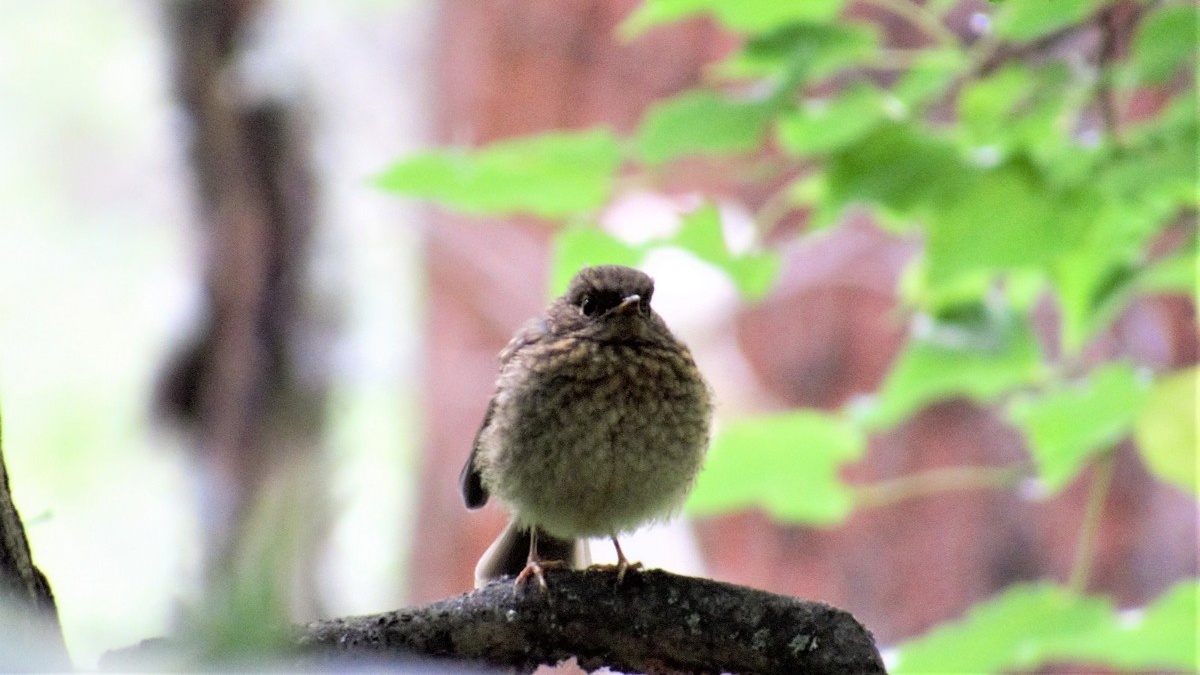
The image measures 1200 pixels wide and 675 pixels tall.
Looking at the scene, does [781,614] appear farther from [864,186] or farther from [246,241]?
[246,241]

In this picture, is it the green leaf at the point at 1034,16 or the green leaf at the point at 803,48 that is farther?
the green leaf at the point at 803,48

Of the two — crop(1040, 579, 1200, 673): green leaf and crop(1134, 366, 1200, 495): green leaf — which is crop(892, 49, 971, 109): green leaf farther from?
crop(1040, 579, 1200, 673): green leaf

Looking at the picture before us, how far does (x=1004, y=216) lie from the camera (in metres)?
3.04

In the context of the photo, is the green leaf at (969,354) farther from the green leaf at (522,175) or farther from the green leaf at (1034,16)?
the green leaf at (522,175)

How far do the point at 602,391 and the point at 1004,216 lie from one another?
40.4 inches

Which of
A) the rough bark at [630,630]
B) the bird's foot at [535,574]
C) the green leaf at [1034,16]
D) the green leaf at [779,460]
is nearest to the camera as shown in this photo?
the rough bark at [630,630]

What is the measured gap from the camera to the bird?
Answer: 324 cm

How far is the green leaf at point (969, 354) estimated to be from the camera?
140 inches

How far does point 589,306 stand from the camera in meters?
3.53

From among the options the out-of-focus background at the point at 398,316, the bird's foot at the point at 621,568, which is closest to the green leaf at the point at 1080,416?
the out-of-focus background at the point at 398,316

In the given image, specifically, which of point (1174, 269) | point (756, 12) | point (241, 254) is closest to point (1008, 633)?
point (1174, 269)

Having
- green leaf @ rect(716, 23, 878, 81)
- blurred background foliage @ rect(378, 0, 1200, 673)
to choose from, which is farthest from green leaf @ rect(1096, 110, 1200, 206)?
green leaf @ rect(716, 23, 878, 81)

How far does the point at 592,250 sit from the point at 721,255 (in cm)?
33

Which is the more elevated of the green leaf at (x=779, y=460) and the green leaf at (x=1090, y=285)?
the green leaf at (x=1090, y=285)
